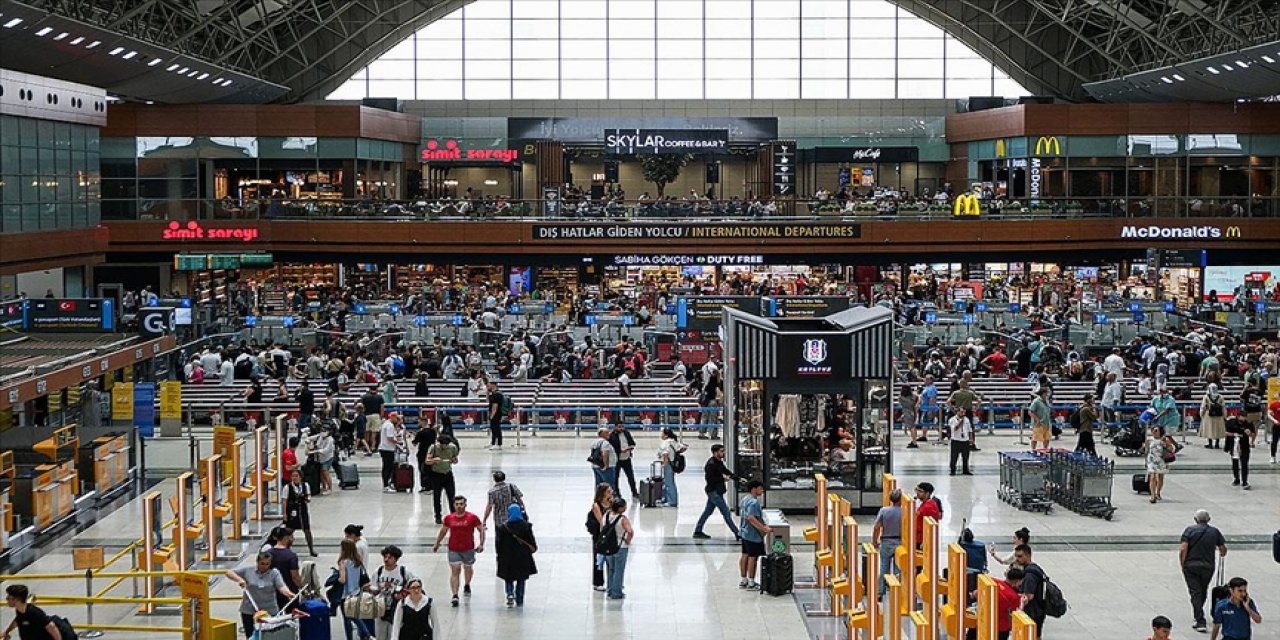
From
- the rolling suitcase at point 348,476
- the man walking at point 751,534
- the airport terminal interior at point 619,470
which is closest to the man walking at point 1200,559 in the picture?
the airport terminal interior at point 619,470

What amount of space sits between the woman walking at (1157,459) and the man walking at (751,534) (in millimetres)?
7431

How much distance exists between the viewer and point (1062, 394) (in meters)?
32.4

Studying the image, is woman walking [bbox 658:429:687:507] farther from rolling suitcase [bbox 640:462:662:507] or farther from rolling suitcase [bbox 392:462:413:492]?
rolling suitcase [bbox 392:462:413:492]

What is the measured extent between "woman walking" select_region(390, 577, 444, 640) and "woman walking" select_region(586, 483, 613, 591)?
134 inches

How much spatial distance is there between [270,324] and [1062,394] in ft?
63.0

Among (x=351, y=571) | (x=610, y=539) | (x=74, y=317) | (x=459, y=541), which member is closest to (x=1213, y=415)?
(x=610, y=539)

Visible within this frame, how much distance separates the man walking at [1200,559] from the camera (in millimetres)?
17109

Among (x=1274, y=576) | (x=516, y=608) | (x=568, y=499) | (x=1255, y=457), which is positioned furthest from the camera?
(x=1255, y=457)

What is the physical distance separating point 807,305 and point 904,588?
16.7 m

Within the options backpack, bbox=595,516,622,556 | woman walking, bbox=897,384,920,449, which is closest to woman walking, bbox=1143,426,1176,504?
woman walking, bbox=897,384,920,449

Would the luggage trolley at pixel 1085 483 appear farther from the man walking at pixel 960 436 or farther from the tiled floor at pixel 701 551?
the man walking at pixel 960 436

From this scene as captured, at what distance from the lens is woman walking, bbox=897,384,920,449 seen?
1152 inches

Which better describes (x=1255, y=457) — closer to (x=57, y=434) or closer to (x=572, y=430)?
(x=572, y=430)

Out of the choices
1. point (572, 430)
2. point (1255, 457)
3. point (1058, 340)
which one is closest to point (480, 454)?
point (572, 430)
